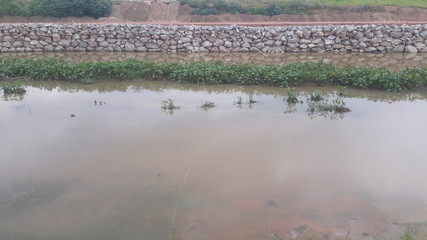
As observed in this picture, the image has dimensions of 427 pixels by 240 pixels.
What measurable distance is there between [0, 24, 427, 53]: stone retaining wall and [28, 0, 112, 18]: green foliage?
337 inches

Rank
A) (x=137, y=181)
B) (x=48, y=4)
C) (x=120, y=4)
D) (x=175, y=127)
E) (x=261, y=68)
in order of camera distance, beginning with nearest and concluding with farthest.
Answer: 1. (x=137, y=181)
2. (x=175, y=127)
3. (x=261, y=68)
4. (x=48, y=4)
5. (x=120, y=4)

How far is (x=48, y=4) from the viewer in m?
29.9

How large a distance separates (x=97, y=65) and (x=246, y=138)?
8.03 meters

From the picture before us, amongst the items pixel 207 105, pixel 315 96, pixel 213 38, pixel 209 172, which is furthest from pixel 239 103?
pixel 213 38

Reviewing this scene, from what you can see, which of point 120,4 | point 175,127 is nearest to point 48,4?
point 120,4

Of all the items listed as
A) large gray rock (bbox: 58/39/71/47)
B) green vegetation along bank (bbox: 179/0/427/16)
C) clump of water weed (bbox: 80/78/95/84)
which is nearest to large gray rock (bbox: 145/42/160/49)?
large gray rock (bbox: 58/39/71/47)

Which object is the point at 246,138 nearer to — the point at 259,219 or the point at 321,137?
the point at 321,137

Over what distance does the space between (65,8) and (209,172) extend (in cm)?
2683

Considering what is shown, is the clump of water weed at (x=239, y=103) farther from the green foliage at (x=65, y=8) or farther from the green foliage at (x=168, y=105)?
the green foliage at (x=65, y=8)

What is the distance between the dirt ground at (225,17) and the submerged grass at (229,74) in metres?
15.7

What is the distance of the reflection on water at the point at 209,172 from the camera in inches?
210

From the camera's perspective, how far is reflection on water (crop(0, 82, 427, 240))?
17.5ft

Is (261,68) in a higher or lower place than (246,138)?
higher

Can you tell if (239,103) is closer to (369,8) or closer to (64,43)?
(64,43)
